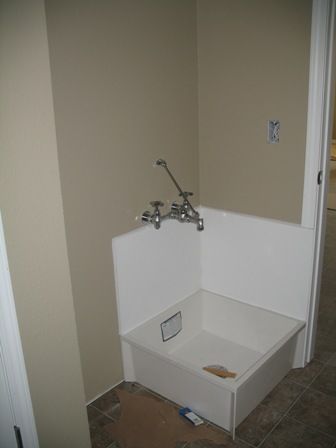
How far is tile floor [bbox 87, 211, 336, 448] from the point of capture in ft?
7.24

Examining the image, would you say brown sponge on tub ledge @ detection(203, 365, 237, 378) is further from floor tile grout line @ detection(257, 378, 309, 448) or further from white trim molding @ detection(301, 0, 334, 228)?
white trim molding @ detection(301, 0, 334, 228)

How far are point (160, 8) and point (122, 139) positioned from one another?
26.4 inches

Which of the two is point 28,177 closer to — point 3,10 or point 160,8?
point 3,10

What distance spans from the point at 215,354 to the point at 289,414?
0.55 m

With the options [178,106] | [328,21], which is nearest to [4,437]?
[178,106]

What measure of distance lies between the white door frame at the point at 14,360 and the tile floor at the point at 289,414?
50.6 inches

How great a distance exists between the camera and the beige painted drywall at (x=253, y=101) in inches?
89.0

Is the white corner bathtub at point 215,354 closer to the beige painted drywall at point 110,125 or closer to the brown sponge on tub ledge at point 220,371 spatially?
the brown sponge on tub ledge at point 220,371

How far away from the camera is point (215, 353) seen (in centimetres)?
278

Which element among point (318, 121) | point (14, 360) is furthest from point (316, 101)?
point (14, 360)

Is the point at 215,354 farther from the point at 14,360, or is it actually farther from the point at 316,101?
the point at 14,360

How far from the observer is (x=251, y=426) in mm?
2299

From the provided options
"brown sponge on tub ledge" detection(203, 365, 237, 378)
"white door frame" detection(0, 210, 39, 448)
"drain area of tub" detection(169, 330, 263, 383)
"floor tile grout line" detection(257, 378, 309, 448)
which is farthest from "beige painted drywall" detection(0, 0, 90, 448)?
"drain area of tub" detection(169, 330, 263, 383)

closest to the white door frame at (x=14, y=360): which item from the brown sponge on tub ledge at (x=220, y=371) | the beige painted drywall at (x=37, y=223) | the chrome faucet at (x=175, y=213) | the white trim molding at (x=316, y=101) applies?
the beige painted drywall at (x=37, y=223)
